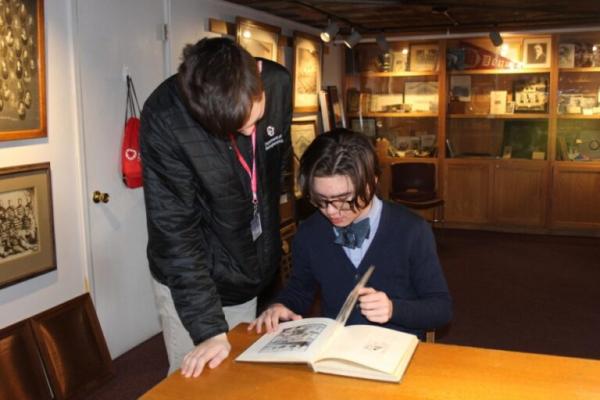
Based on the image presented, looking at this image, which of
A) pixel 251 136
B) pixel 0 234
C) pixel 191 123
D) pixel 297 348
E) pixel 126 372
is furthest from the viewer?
pixel 126 372

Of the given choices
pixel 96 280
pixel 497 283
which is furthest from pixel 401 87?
pixel 96 280

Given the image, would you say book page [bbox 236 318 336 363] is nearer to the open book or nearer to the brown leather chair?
the open book

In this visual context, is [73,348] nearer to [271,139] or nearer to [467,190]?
[271,139]

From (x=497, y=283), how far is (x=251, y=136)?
12.4ft

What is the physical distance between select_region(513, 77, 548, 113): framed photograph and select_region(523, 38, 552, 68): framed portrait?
184 mm

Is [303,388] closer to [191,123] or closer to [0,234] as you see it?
[191,123]

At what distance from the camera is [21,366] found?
2.76m

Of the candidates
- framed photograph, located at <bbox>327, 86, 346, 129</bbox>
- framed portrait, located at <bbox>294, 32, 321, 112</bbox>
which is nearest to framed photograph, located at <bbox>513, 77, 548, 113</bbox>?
framed photograph, located at <bbox>327, 86, 346, 129</bbox>

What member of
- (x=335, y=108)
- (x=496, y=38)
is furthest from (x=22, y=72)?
(x=496, y=38)

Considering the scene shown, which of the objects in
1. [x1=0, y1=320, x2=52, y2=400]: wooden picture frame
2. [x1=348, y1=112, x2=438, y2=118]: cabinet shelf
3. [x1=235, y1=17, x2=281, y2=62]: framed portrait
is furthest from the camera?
[x1=348, y1=112, x2=438, y2=118]: cabinet shelf

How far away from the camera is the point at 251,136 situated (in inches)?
70.1

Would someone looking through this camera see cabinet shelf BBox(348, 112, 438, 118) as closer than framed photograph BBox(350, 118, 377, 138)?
Yes

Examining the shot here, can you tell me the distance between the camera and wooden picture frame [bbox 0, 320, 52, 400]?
2.68 metres

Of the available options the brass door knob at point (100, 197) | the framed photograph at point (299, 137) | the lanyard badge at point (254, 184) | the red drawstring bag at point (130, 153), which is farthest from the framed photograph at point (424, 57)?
the lanyard badge at point (254, 184)
